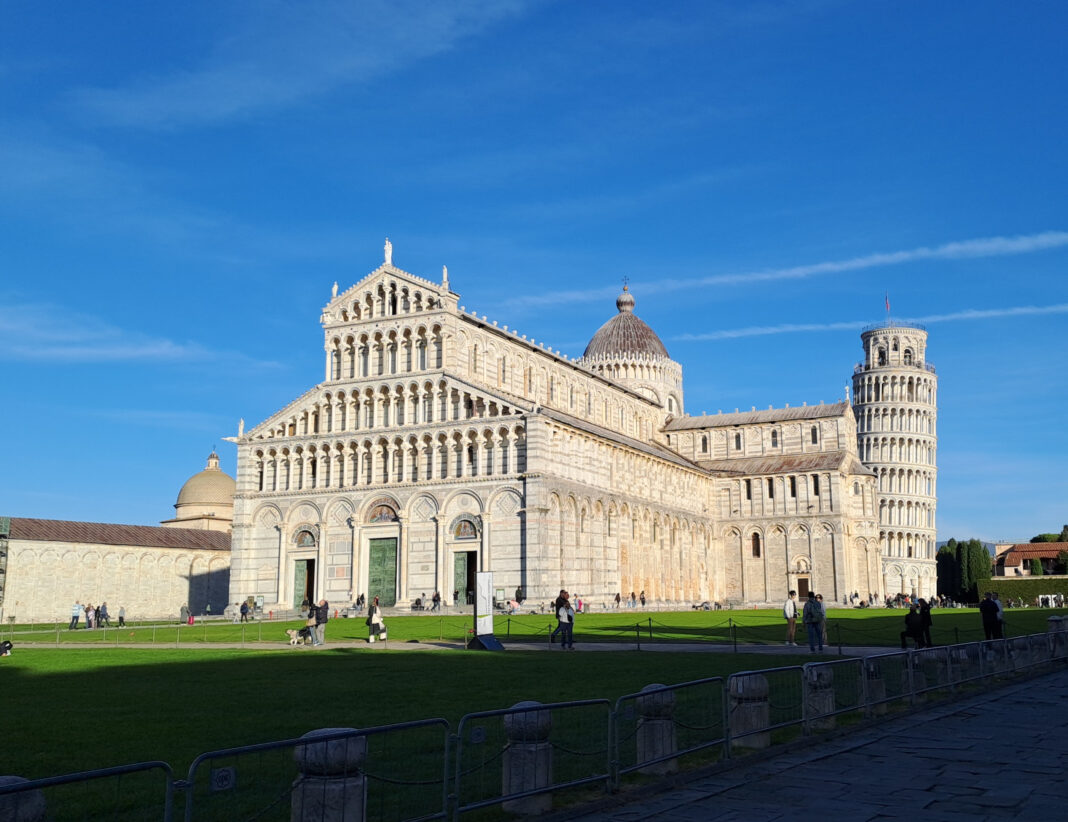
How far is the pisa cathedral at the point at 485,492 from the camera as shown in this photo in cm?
5969

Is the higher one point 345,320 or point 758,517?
point 345,320

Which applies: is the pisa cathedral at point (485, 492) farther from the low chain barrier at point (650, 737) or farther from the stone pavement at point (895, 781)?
the low chain barrier at point (650, 737)

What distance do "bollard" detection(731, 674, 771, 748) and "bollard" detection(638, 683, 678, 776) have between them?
1.77 metres

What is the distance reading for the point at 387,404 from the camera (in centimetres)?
6378

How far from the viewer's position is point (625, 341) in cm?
9462

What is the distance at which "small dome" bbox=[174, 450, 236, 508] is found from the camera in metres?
98.9

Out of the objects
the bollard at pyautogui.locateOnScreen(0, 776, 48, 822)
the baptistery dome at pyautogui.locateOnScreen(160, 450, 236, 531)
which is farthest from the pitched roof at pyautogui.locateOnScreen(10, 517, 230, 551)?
the bollard at pyautogui.locateOnScreen(0, 776, 48, 822)

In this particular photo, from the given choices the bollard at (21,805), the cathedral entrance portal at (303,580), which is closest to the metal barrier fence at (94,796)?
the bollard at (21,805)

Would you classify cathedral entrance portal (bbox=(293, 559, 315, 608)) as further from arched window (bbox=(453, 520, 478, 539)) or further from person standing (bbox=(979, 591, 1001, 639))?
person standing (bbox=(979, 591, 1001, 639))

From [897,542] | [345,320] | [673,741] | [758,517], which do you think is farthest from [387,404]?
[897,542]

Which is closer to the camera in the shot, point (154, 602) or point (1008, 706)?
point (1008, 706)

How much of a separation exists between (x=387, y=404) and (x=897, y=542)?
217 feet

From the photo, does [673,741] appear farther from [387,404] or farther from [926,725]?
[387,404]

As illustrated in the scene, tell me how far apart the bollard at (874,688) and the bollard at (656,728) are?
19.1 feet
